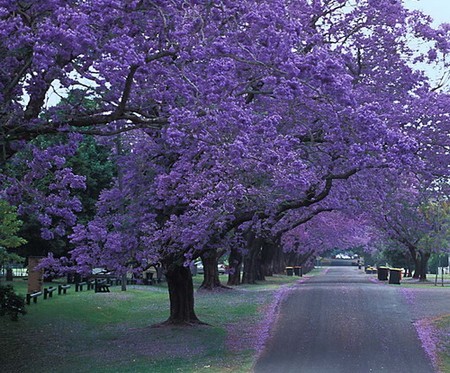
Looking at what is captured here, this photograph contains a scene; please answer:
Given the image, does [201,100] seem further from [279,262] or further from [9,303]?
[279,262]

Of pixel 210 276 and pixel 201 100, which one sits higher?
pixel 201 100

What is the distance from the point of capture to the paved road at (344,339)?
14422mm

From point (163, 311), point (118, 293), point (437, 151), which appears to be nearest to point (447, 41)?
point (437, 151)

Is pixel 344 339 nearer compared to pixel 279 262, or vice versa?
pixel 344 339

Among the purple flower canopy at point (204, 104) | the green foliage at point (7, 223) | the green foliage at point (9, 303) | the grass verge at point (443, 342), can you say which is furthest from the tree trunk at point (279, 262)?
the green foliage at point (7, 223)

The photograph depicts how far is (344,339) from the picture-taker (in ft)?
60.3

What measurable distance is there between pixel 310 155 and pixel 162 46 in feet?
22.1

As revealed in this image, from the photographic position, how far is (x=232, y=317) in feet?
79.8

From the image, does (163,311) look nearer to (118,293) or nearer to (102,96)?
(118,293)

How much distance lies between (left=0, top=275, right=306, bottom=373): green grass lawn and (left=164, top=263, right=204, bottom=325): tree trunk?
0.70 m

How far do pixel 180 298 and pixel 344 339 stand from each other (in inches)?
220

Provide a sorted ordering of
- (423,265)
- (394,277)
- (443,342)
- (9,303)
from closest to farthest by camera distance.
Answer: (443,342) < (9,303) < (394,277) < (423,265)

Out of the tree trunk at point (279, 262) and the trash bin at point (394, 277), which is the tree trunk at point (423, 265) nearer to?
the trash bin at point (394, 277)

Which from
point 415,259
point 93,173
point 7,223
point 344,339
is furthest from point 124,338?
point 415,259
